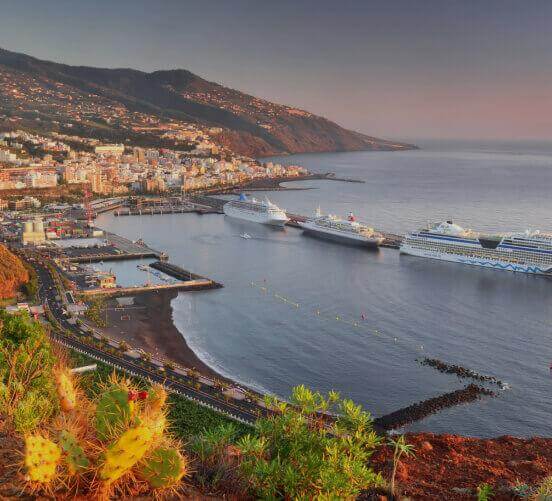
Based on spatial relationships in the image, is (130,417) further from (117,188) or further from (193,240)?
(117,188)

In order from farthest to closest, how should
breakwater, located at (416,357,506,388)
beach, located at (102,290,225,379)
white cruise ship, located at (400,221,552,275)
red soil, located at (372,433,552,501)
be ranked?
white cruise ship, located at (400,221,552,275), beach, located at (102,290,225,379), breakwater, located at (416,357,506,388), red soil, located at (372,433,552,501)

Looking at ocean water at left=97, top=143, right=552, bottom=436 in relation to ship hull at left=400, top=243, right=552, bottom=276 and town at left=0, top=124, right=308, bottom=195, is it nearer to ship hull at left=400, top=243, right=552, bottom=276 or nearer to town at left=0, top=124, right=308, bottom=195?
ship hull at left=400, top=243, right=552, bottom=276

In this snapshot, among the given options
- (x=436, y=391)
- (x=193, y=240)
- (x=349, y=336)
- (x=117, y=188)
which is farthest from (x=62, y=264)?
(x=117, y=188)

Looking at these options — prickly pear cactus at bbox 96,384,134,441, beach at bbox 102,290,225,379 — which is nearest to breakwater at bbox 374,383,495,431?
beach at bbox 102,290,225,379

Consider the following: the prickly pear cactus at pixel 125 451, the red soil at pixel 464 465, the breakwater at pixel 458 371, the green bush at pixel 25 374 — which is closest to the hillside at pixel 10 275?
the green bush at pixel 25 374

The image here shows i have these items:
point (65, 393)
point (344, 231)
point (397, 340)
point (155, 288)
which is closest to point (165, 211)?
point (344, 231)

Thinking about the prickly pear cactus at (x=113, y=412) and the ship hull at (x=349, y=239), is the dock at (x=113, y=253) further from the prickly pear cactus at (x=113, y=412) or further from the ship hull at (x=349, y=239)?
the prickly pear cactus at (x=113, y=412)
